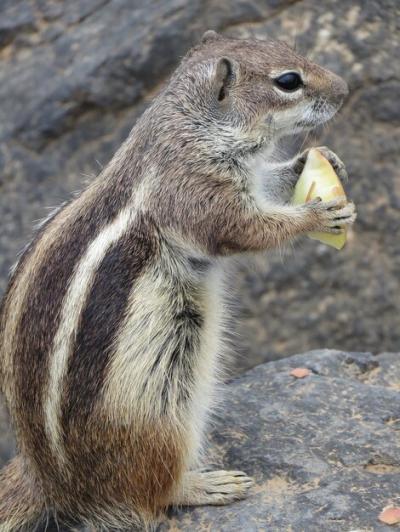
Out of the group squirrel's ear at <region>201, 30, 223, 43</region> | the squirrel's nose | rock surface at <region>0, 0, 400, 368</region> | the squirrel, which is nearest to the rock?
the squirrel

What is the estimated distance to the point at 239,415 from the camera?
14.4ft

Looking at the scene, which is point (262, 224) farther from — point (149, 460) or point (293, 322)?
point (293, 322)

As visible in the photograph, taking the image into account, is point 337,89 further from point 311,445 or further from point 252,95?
point 311,445

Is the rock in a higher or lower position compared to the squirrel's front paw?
lower

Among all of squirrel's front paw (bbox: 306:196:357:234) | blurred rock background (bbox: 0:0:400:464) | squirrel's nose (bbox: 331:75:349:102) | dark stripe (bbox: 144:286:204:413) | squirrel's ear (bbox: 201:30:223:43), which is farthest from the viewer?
blurred rock background (bbox: 0:0:400:464)

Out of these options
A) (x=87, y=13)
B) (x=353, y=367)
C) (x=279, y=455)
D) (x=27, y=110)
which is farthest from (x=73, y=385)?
(x=87, y=13)

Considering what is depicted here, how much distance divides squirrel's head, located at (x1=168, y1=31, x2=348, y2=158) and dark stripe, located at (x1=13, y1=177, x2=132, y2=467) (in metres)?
0.53

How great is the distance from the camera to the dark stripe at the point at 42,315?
3.75 metres

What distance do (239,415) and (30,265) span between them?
3.69ft

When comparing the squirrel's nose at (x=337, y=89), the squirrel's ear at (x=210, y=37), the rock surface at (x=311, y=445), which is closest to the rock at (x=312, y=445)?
the rock surface at (x=311, y=445)

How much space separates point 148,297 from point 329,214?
2.62 feet

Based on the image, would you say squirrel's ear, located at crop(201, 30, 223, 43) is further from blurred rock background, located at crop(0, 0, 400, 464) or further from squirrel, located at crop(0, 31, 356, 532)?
blurred rock background, located at crop(0, 0, 400, 464)

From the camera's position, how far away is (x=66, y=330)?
3715mm

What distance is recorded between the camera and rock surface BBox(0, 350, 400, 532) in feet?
12.2
